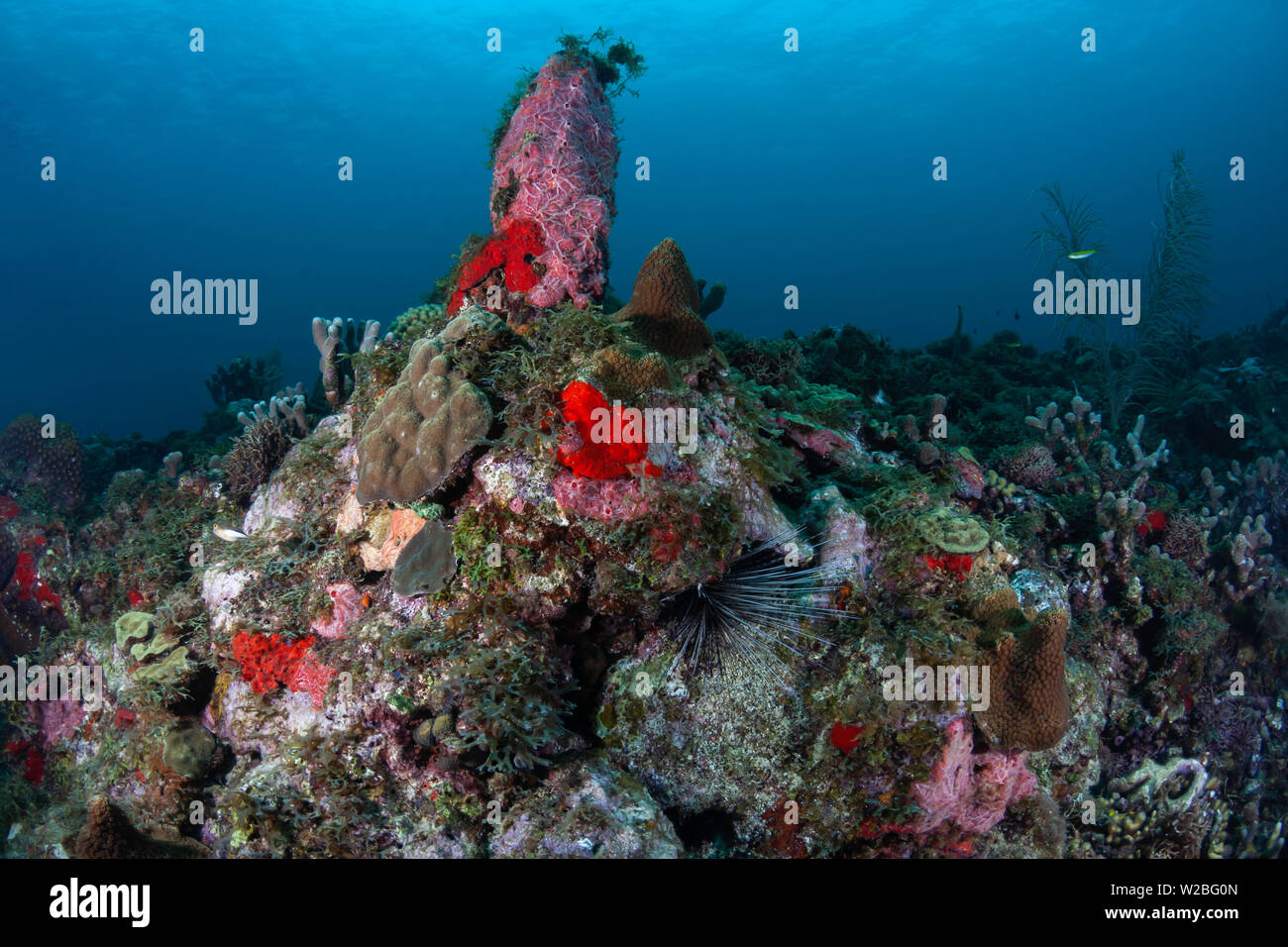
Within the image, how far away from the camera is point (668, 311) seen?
511 centimetres

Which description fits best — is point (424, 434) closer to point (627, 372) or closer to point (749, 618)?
point (627, 372)

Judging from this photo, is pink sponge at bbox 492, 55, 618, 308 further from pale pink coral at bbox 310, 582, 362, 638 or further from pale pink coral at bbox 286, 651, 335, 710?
pale pink coral at bbox 286, 651, 335, 710

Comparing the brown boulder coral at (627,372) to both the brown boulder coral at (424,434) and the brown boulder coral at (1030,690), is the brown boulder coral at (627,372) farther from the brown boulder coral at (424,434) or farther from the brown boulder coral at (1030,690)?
the brown boulder coral at (1030,690)

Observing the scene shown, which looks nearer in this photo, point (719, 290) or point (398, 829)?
point (398, 829)

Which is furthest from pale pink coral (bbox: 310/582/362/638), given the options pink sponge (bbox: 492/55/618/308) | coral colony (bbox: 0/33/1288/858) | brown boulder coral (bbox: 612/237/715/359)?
pink sponge (bbox: 492/55/618/308)

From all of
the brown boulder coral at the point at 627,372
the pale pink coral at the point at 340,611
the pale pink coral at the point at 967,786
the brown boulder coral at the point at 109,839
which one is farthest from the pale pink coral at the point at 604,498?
the brown boulder coral at the point at 109,839

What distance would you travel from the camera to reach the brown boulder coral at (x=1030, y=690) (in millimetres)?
4066

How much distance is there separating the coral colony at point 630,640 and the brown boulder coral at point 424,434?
3cm

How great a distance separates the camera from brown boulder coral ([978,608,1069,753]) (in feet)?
13.3
